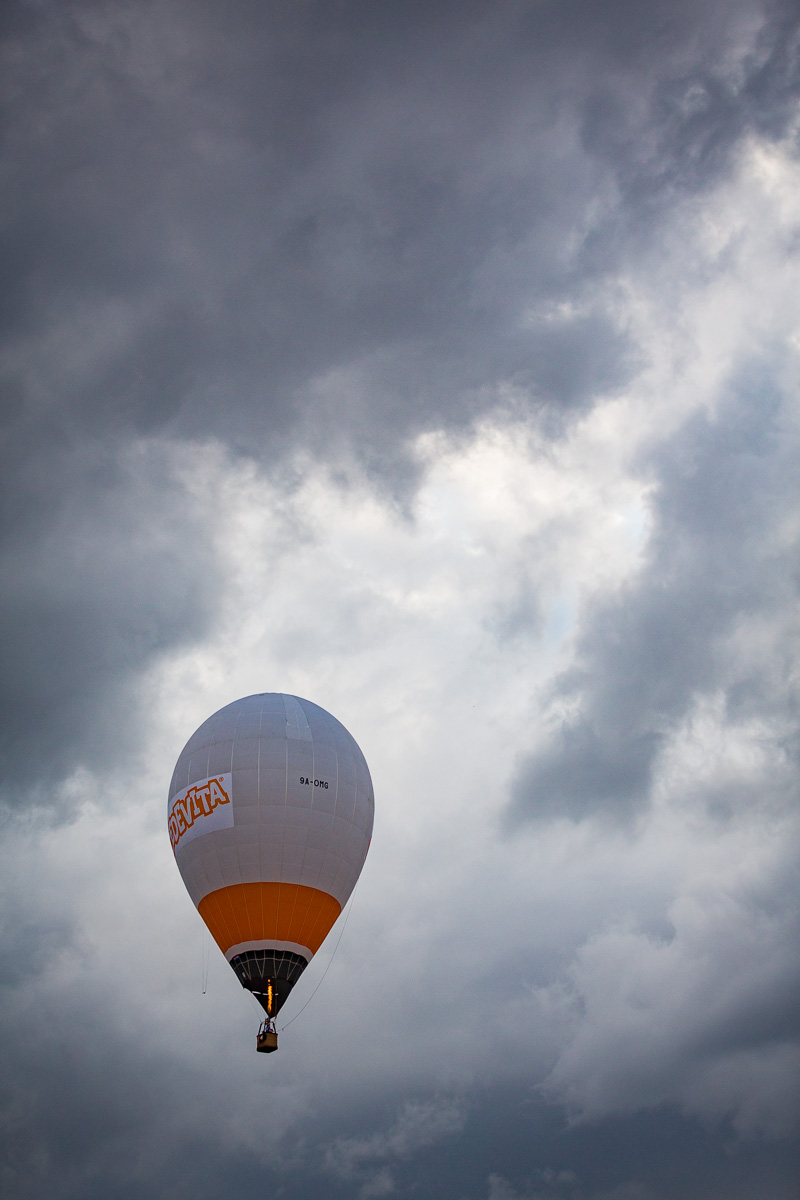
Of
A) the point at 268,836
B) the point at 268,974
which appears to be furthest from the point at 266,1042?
the point at 268,836

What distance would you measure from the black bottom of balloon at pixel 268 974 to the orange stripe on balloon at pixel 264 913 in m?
0.77

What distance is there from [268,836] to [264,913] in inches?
158

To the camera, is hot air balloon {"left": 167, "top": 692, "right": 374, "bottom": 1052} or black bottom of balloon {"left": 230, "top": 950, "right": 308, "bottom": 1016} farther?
hot air balloon {"left": 167, "top": 692, "right": 374, "bottom": 1052}

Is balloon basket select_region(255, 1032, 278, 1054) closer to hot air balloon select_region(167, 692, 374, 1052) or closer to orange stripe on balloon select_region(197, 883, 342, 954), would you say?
hot air balloon select_region(167, 692, 374, 1052)

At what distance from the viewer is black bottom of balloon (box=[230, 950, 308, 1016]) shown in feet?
184

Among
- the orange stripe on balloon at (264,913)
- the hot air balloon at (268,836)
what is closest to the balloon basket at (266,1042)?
the hot air balloon at (268,836)

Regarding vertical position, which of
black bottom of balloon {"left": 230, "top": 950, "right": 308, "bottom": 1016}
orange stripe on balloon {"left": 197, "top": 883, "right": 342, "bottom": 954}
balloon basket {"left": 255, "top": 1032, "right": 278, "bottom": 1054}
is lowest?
balloon basket {"left": 255, "top": 1032, "right": 278, "bottom": 1054}

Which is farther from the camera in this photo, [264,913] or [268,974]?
[264,913]

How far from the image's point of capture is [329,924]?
6006cm

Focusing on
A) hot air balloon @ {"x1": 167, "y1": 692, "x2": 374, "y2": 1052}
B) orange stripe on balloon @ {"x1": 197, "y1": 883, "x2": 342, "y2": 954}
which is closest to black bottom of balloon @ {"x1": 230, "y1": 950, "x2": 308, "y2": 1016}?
hot air balloon @ {"x1": 167, "y1": 692, "x2": 374, "y2": 1052}

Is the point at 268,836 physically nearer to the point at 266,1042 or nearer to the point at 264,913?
the point at 264,913

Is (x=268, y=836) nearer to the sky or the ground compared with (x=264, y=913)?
nearer to the sky

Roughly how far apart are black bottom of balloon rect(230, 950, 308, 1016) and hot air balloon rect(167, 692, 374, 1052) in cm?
5

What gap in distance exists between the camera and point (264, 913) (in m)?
57.2
